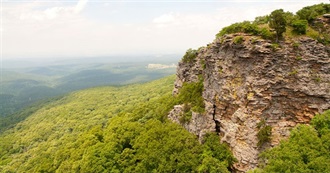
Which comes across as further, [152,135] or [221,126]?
[152,135]

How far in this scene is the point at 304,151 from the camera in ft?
78.9

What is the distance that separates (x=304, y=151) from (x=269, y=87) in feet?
26.7

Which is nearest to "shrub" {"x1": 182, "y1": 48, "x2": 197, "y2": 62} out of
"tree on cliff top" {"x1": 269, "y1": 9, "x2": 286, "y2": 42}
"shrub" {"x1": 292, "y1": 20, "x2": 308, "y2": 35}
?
"tree on cliff top" {"x1": 269, "y1": 9, "x2": 286, "y2": 42}

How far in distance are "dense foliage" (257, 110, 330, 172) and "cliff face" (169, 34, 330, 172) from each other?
61.0 inches

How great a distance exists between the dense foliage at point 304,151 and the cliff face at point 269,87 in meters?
1.55

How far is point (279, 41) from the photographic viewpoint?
1093 inches

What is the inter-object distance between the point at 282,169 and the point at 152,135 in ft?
69.3

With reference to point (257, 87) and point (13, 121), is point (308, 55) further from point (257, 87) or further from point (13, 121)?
point (13, 121)

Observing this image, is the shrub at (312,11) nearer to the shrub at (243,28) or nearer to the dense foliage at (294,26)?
the dense foliage at (294,26)

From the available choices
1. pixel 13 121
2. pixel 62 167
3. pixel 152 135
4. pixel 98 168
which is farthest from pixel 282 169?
pixel 13 121

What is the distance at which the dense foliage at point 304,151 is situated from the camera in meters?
22.8

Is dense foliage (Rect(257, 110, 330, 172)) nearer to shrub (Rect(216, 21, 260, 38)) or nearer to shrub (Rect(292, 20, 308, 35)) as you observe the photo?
shrub (Rect(292, 20, 308, 35))

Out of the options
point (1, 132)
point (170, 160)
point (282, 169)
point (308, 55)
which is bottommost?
point (1, 132)

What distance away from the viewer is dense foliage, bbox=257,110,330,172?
22.8 m
